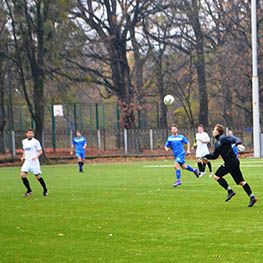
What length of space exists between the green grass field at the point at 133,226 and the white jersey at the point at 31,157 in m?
0.80

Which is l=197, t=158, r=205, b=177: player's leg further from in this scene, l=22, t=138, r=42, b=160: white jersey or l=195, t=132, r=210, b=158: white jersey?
l=22, t=138, r=42, b=160: white jersey

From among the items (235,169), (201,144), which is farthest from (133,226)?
(201,144)

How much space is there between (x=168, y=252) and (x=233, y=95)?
50.8 metres

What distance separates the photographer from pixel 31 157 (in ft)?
70.4

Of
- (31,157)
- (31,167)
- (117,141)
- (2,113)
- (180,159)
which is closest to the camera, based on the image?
(31,167)

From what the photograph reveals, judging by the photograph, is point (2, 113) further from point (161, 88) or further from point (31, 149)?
point (31, 149)

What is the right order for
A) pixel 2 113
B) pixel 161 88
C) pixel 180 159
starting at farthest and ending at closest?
1. pixel 161 88
2. pixel 2 113
3. pixel 180 159

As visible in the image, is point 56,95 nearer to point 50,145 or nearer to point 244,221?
point 50,145

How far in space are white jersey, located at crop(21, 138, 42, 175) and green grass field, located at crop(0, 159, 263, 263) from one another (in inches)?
31.7

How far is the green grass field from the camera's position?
1091cm

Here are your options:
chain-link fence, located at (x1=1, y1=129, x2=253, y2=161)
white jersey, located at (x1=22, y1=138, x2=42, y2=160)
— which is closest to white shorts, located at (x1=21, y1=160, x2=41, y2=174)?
white jersey, located at (x1=22, y1=138, x2=42, y2=160)

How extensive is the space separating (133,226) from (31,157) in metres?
8.32

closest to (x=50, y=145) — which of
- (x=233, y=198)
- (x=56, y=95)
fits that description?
(x=56, y=95)

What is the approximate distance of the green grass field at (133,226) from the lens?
1091cm
